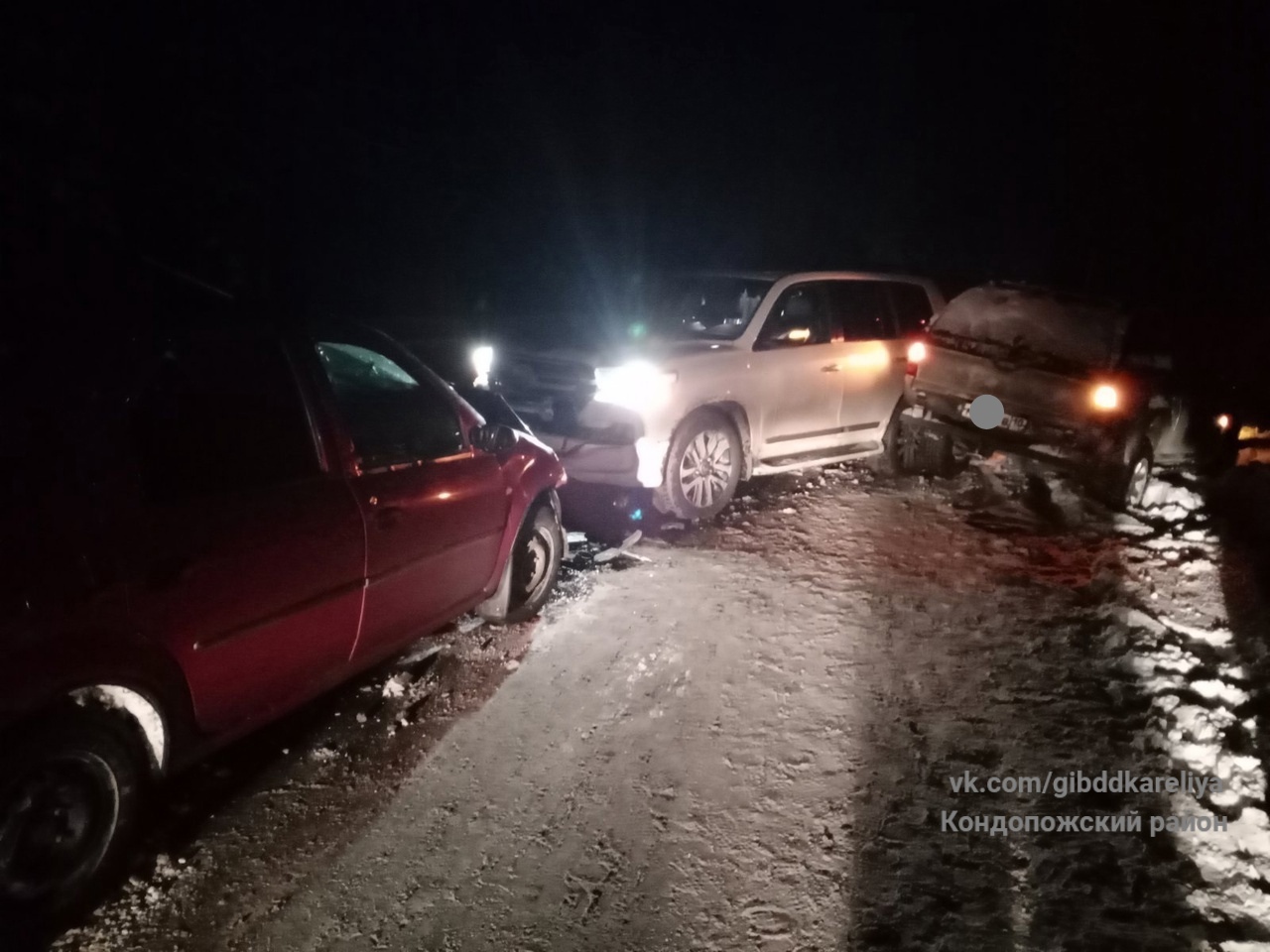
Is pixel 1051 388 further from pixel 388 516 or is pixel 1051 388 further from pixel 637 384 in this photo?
pixel 388 516

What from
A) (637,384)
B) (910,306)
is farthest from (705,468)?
(910,306)

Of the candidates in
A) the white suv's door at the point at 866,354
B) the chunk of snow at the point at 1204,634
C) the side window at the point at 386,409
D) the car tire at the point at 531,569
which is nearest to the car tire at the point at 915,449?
the white suv's door at the point at 866,354

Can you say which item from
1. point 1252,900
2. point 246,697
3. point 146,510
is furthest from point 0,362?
point 1252,900

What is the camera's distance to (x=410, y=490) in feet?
12.9

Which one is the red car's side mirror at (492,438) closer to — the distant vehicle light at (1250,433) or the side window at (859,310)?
the side window at (859,310)

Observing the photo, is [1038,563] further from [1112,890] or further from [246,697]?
[246,697]

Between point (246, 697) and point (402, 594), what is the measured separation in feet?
2.76

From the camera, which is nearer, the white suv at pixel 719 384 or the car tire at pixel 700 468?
the white suv at pixel 719 384

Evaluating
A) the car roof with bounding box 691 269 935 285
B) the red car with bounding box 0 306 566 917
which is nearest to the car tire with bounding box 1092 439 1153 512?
the car roof with bounding box 691 269 935 285

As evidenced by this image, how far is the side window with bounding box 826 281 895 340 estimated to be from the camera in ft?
24.8

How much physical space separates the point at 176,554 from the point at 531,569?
2.49 metres

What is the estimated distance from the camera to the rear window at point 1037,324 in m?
7.05

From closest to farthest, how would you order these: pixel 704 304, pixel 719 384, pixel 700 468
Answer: pixel 719 384, pixel 700 468, pixel 704 304

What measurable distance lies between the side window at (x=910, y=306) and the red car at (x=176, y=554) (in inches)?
213
